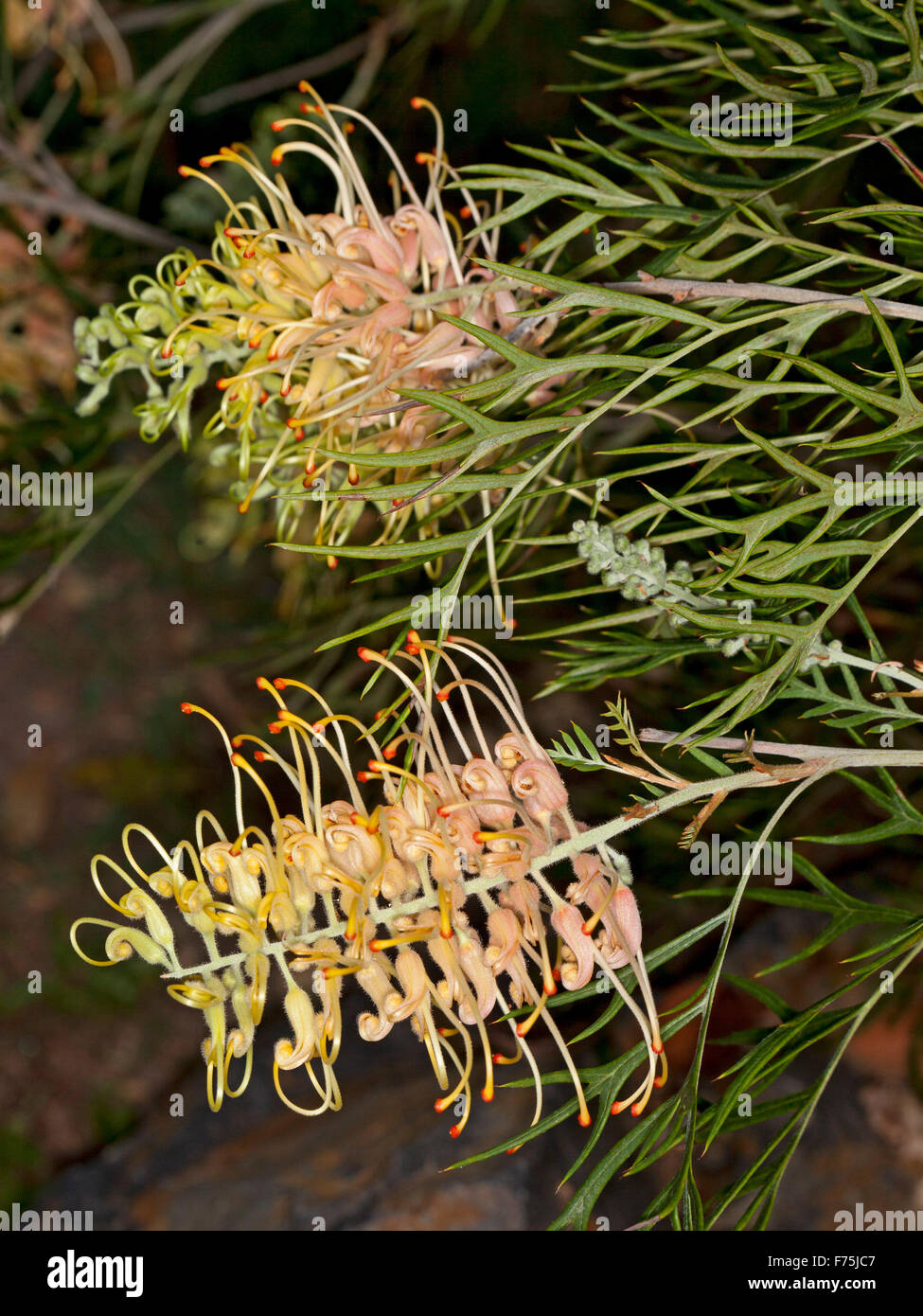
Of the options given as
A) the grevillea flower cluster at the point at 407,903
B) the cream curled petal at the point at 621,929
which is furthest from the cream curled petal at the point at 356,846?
the cream curled petal at the point at 621,929

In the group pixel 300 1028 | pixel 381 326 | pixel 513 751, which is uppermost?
pixel 381 326

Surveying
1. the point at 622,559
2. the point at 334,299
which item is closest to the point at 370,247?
the point at 334,299

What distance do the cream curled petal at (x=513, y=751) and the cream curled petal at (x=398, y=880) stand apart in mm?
62

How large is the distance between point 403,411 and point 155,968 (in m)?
1.68

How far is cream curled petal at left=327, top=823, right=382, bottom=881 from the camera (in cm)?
41

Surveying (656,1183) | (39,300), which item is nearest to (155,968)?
(656,1183)

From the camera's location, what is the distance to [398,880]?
0.42 m

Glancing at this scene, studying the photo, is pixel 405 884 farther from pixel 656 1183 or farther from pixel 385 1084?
pixel 385 1084

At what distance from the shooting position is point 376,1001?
0.43 m

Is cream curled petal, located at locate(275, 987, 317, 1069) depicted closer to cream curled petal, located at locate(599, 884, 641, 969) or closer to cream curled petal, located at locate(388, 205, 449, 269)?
cream curled petal, located at locate(599, 884, 641, 969)

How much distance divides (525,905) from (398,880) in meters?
0.06

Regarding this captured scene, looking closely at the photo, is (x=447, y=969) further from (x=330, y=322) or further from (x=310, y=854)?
(x=330, y=322)

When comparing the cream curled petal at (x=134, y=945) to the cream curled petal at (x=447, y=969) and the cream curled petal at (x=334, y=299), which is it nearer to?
the cream curled petal at (x=447, y=969)
